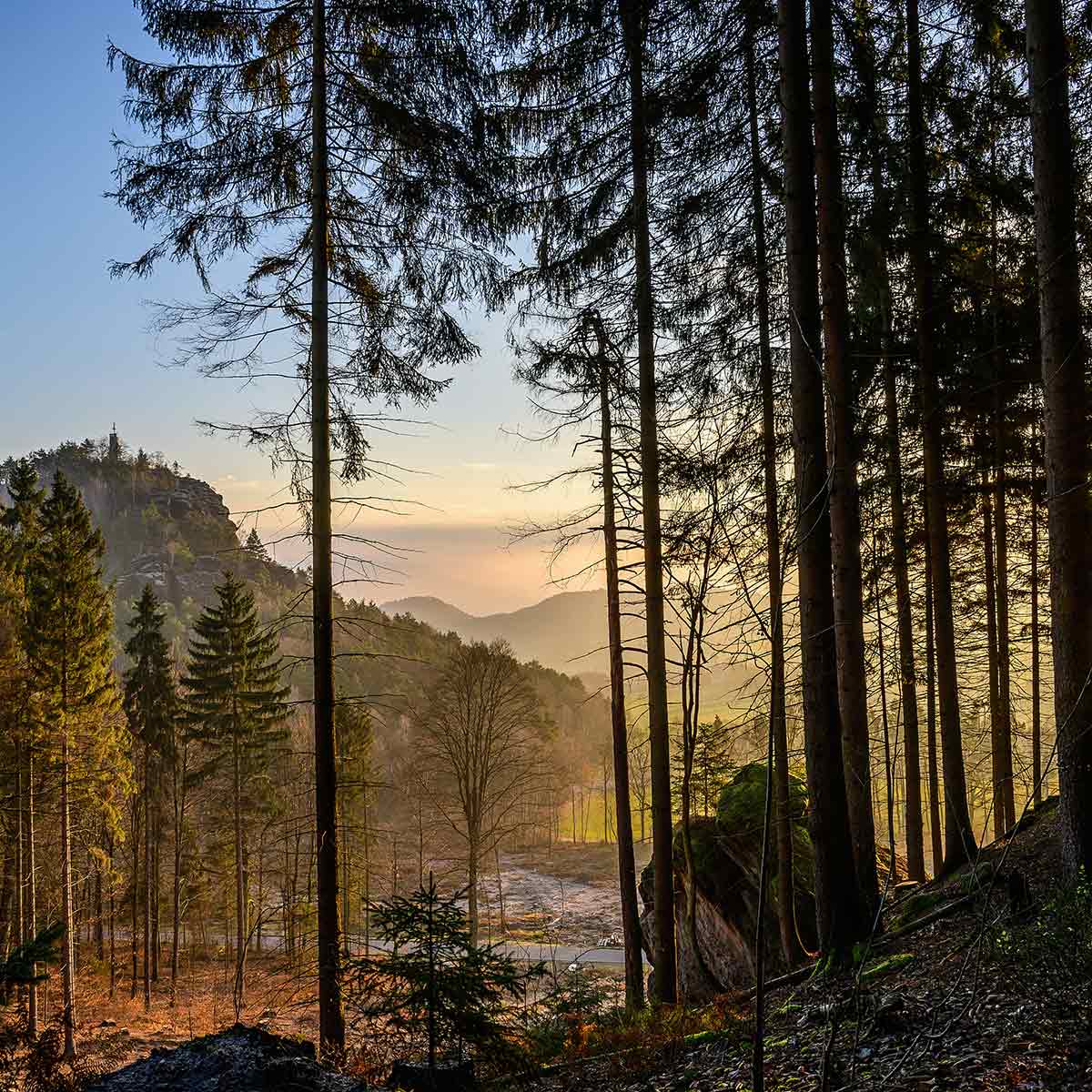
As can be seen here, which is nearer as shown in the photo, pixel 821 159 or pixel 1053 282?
pixel 1053 282

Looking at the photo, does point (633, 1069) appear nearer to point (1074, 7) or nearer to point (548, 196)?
point (548, 196)

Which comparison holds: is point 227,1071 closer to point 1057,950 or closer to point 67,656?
point 1057,950

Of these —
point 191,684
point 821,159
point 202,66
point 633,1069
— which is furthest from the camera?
point 191,684

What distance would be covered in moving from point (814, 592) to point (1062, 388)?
2091 millimetres

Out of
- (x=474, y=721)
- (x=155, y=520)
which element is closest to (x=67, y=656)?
(x=474, y=721)

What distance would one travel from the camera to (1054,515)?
195 inches

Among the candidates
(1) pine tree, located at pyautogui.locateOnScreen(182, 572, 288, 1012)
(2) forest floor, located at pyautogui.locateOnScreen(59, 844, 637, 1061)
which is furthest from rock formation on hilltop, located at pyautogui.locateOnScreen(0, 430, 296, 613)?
(1) pine tree, located at pyautogui.locateOnScreen(182, 572, 288, 1012)

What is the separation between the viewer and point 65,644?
15.4 meters

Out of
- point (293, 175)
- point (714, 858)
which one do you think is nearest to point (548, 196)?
point (293, 175)

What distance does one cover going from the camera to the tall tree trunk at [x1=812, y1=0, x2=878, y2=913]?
19.9 ft

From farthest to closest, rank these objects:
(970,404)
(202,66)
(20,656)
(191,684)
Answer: (191,684) < (20,656) < (970,404) < (202,66)

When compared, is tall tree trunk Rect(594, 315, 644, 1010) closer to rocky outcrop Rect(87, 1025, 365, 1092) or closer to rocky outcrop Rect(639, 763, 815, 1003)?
rocky outcrop Rect(639, 763, 815, 1003)

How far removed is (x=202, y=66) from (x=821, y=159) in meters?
5.77

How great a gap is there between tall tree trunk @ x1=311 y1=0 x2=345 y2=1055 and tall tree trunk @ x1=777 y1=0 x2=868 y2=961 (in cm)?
409
